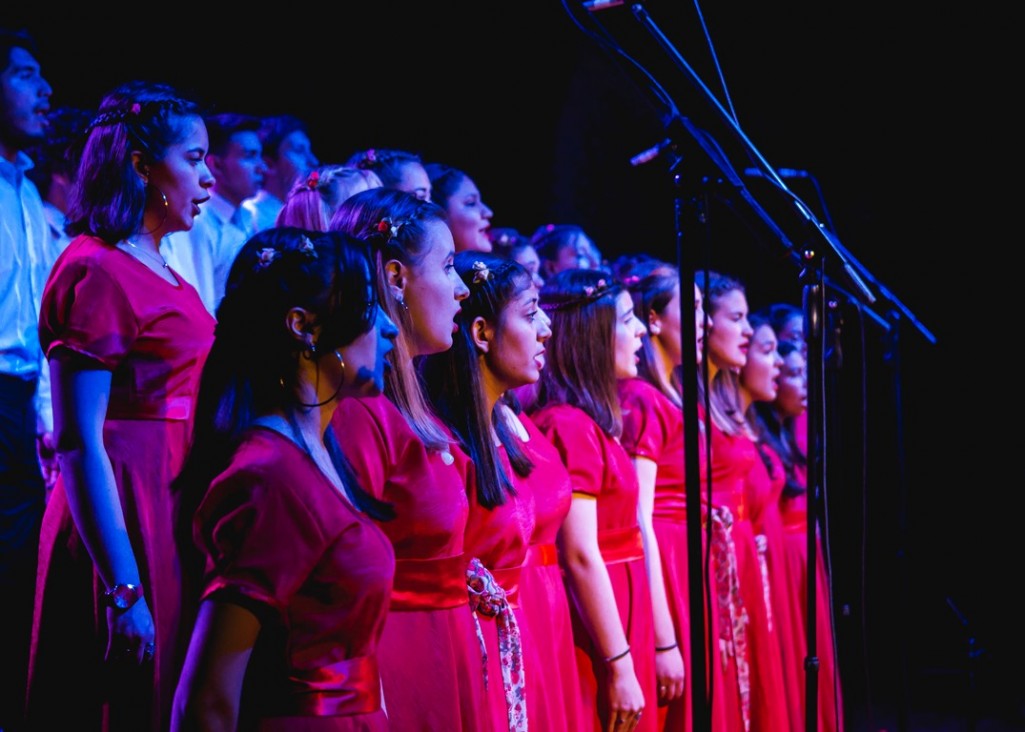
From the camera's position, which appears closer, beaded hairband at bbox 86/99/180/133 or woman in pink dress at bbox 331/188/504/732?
woman in pink dress at bbox 331/188/504/732

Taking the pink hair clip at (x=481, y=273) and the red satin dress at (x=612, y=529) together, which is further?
the red satin dress at (x=612, y=529)

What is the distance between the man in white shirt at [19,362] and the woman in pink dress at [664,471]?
156 centimetres

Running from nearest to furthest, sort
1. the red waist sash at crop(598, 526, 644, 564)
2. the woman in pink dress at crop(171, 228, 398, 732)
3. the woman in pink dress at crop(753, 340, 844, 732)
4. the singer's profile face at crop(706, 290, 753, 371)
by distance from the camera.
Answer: the woman in pink dress at crop(171, 228, 398, 732) → the red waist sash at crop(598, 526, 644, 564) → the singer's profile face at crop(706, 290, 753, 371) → the woman in pink dress at crop(753, 340, 844, 732)

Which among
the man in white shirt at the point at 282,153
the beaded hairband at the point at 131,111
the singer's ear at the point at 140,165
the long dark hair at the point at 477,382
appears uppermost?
the man in white shirt at the point at 282,153

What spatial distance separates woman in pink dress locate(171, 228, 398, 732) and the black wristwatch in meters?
0.40

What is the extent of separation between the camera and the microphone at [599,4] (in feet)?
6.51

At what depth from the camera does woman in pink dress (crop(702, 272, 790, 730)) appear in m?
3.69

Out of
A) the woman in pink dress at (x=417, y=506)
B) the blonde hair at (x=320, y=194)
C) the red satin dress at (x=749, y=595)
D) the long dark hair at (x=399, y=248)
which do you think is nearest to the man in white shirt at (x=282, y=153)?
the blonde hair at (x=320, y=194)

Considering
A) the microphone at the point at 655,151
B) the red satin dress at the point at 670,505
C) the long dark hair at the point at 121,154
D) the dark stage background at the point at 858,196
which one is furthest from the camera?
the dark stage background at the point at 858,196

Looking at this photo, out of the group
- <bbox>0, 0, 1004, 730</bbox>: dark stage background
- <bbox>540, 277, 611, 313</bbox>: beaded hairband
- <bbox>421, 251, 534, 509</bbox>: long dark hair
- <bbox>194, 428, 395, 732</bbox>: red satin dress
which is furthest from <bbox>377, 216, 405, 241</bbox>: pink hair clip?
<bbox>0, 0, 1004, 730</bbox>: dark stage background

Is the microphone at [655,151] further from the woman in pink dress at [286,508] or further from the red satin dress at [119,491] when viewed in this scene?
the red satin dress at [119,491]

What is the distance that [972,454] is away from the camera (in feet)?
19.4

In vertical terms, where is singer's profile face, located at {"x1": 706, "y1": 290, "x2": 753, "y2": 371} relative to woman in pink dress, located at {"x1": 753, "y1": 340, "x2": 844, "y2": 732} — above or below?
above

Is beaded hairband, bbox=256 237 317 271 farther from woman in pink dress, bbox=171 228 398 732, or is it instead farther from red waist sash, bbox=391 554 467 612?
red waist sash, bbox=391 554 467 612
